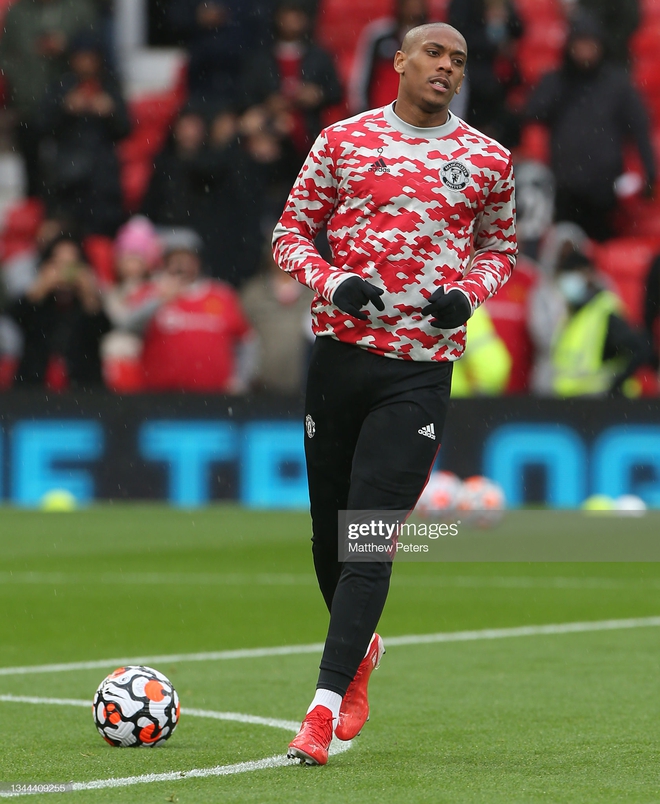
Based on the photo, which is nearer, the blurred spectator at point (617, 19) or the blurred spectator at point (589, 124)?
the blurred spectator at point (589, 124)

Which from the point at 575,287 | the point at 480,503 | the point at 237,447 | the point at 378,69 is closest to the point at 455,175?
the point at 480,503

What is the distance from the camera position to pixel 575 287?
1553 cm

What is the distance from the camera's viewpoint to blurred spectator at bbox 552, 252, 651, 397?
50.5 feet

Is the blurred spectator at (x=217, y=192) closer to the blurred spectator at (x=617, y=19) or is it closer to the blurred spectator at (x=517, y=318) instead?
the blurred spectator at (x=517, y=318)

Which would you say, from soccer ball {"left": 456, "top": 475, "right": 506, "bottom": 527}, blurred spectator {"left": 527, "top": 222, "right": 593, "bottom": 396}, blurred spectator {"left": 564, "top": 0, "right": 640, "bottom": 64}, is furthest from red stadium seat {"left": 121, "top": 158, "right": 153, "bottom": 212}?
soccer ball {"left": 456, "top": 475, "right": 506, "bottom": 527}

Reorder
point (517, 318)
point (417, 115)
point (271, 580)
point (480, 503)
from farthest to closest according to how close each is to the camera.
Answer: point (517, 318) < point (480, 503) < point (271, 580) < point (417, 115)

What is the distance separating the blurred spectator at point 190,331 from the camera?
16.0 meters

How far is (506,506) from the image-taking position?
15695 mm

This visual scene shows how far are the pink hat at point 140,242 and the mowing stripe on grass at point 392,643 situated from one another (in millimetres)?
8508

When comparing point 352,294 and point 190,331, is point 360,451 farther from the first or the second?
point 190,331

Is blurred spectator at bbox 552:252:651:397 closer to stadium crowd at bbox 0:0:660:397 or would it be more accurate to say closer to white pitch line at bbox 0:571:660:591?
stadium crowd at bbox 0:0:660:397

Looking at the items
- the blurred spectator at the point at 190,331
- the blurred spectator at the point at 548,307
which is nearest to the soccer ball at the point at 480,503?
the blurred spectator at the point at 548,307

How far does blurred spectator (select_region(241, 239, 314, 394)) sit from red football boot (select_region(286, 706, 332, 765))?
36.2 ft

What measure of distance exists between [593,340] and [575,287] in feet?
1.64
